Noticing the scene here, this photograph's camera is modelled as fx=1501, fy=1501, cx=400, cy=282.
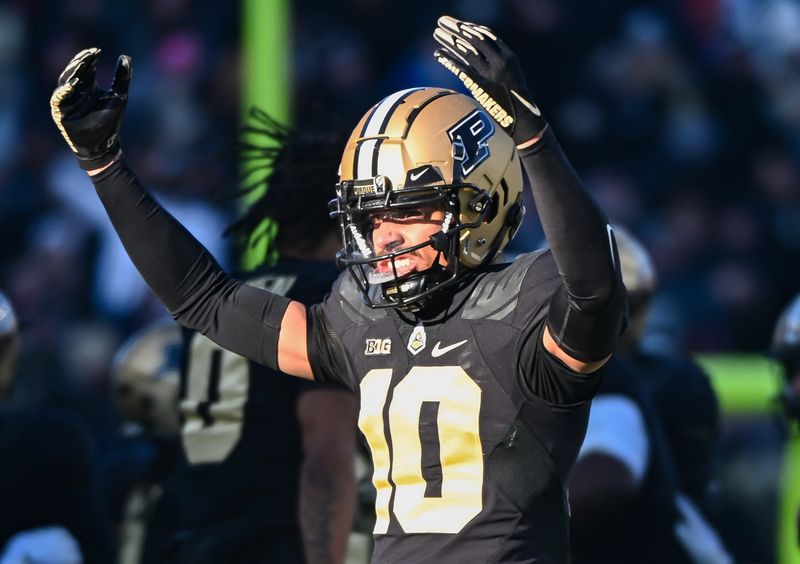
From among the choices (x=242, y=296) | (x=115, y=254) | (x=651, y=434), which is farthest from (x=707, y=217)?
(x=242, y=296)

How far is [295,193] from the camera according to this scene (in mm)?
3994

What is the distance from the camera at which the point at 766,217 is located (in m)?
8.23

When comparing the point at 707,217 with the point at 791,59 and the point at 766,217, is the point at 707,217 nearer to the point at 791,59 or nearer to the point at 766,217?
the point at 766,217

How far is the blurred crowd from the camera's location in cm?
781

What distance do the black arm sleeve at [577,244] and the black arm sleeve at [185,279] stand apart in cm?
73

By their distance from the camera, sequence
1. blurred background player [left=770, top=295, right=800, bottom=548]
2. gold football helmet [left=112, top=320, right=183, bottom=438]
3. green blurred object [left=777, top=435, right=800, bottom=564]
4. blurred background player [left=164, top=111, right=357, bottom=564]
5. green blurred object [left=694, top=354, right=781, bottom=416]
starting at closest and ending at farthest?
blurred background player [left=164, top=111, right=357, bottom=564]
blurred background player [left=770, top=295, right=800, bottom=548]
gold football helmet [left=112, top=320, right=183, bottom=438]
green blurred object [left=777, top=435, right=800, bottom=564]
green blurred object [left=694, top=354, right=781, bottom=416]

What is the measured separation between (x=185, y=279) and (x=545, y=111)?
198 inches

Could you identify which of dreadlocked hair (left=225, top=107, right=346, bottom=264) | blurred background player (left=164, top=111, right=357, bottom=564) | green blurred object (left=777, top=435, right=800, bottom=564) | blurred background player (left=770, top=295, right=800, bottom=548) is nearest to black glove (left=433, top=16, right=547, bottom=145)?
blurred background player (left=164, top=111, right=357, bottom=564)

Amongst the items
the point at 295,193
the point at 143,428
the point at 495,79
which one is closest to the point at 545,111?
the point at 143,428

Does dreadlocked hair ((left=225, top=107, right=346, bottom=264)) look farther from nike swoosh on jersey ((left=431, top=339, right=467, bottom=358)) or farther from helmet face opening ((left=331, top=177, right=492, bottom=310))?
nike swoosh on jersey ((left=431, top=339, right=467, bottom=358))

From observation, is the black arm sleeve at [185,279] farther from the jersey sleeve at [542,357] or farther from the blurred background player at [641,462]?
the blurred background player at [641,462]

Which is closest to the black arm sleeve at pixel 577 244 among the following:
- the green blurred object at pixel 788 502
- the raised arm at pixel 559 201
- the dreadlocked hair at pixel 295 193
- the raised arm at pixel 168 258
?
the raised arm at pixel 559 201

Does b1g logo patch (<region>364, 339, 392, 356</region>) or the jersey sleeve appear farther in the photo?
b1g logo patch (<region>364, 339, 392, 356</region>)

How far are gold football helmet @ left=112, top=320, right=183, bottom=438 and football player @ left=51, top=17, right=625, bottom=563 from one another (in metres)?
1.84
